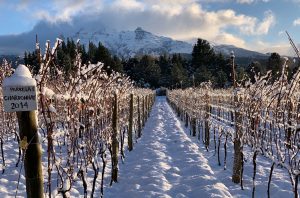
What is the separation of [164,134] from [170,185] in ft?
27.8

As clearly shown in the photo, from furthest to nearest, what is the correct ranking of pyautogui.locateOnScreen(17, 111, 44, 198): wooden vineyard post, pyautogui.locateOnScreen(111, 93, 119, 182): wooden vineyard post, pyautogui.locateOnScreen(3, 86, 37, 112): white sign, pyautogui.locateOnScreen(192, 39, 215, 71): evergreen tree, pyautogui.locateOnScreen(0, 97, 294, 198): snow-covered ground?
1. pyautogui.locateOnScreen(192, 39, 215, 71): evergreen tree
2. pyautogui.locateOnScreen(111, 93, 119, 182): wooden vineyard post
3. pyautogui.locateOnScreen(0, 97, 294, 198): snow-covered ground
4. pyautogui.locateOnScreen(17, 111, 44, 198): wooden vineyard post
5. pyautogui.locateOnScreen(3, 86, 37, 112): white sign

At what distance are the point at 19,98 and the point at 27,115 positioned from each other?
22 centimetres

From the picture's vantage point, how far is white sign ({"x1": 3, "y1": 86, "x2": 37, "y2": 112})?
333 centimetres

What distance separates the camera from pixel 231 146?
1283 cm

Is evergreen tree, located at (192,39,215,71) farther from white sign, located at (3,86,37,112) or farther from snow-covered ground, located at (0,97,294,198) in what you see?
white sign, located at (3,86,37,112)

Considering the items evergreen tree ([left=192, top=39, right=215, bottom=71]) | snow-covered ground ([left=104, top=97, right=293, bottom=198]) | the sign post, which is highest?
evergreen tree ([left=192, top=39, right=215, bottom=71])

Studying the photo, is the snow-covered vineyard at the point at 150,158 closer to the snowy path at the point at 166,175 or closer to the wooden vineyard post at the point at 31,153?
the snowy path at the point at 166,175

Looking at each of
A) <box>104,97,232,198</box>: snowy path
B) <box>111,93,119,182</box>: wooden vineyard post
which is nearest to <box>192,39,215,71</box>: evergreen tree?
<box>104,97,232,198</box>: snowy path

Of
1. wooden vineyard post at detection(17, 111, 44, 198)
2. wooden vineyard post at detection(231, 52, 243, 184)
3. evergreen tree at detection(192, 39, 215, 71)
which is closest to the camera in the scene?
wooden vineyard post at detection(17, 111, 44, 198)

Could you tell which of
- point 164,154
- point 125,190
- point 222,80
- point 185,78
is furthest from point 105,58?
point 125,190

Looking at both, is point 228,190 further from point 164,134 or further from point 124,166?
point 164,134

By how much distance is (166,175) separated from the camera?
819cm

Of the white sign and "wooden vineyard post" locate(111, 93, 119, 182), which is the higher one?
the white sign

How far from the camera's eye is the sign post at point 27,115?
3.35 meters
